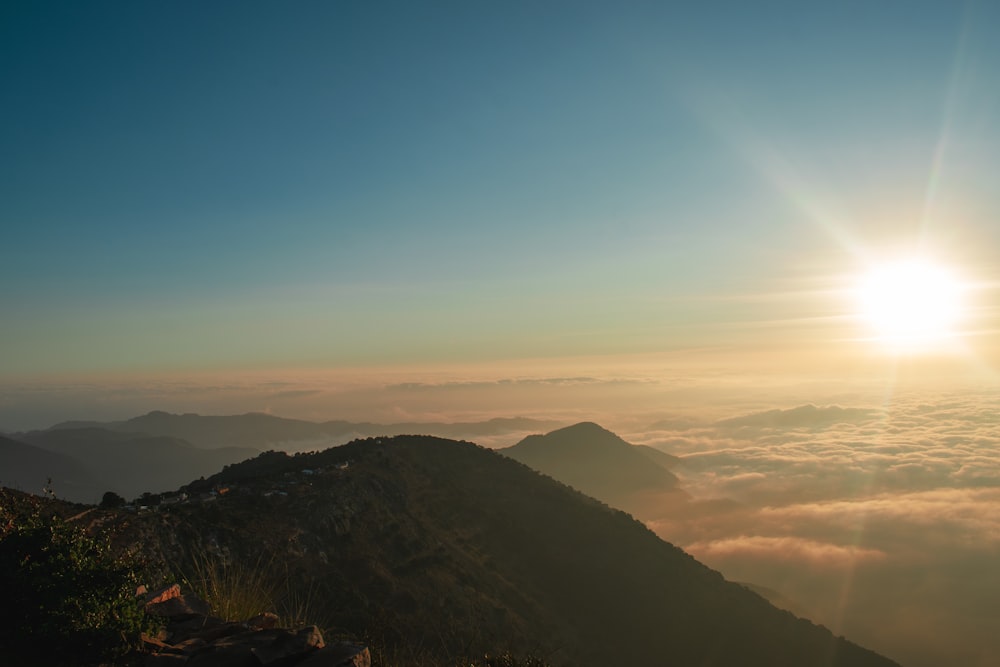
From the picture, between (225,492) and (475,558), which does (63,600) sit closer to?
(225,492)

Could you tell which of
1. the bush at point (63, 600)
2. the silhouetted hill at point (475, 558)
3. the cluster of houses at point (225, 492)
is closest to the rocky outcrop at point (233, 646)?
the bush at point (63, 600)

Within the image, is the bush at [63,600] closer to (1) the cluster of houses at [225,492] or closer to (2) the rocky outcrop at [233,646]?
(2) the rocky outcrop at [233,646]

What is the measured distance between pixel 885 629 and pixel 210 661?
750 feet

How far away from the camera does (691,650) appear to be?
194ft

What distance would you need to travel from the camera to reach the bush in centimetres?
852

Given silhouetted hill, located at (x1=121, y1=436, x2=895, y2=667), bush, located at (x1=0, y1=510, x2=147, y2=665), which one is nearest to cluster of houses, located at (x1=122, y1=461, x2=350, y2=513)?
silhouetted hill, located at (x1=121, y1=436, x2=895, y2=667)

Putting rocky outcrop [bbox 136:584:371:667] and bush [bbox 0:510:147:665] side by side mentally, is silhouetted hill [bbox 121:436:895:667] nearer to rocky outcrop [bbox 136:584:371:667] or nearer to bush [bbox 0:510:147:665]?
rocky outcrop [bbox 136:584:371:667]

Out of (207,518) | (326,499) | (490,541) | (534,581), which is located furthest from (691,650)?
(207,518)

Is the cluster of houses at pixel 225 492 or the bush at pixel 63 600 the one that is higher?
the bush at pixel 63 600

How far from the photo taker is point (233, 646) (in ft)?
28.8

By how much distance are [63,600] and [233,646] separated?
2.59 meters

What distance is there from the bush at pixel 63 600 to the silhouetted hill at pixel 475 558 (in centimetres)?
2819

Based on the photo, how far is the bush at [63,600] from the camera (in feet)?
27.9

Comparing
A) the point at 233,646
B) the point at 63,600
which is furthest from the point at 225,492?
the point at 233,646
